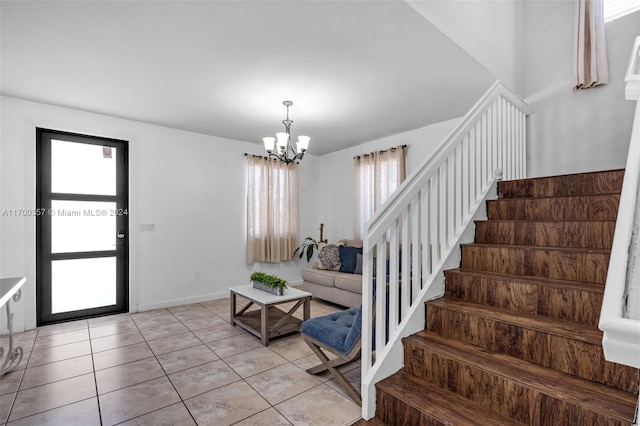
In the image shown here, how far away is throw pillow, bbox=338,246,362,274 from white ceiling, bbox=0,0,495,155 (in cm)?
192

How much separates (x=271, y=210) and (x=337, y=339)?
11.4 ft

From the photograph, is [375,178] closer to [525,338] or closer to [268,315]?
[268,315]

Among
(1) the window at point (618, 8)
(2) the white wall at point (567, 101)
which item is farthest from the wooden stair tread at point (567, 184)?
(1) the window at point (618, 8)

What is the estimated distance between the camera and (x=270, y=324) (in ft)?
11.1

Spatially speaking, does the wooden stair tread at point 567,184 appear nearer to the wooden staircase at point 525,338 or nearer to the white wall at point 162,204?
the wooden staircase at point 525,338

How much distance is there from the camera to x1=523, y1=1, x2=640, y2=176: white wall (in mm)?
2939

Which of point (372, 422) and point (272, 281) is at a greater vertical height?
point (272, 281)

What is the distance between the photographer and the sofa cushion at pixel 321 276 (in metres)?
4.39

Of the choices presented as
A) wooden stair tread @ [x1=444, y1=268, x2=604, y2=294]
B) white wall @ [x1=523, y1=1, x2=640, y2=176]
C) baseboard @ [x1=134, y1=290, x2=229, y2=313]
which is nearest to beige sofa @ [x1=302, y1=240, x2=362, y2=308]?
baseboard @ [x1=134, y1=290, x2=229, y2=313]

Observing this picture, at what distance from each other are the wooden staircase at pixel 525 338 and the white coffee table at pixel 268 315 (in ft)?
5.50

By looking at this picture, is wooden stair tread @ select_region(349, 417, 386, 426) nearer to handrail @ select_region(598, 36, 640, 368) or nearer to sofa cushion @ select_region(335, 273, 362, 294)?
handrail @ select_region(598, 36, 640, 368)

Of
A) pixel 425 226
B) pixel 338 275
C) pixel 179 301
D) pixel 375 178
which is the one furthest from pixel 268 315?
pixel 375 178

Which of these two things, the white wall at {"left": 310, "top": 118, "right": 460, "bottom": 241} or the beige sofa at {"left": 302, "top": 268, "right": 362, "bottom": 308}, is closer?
the beige sofa at {"left": 302, "top": 268, "right": 362, "bottom": 308}

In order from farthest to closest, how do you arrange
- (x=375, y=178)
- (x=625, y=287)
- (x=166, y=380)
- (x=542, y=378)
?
(x=375, y=178) < (x=166, y=380) < (x=542, y=378) < (x=625, y=287)
